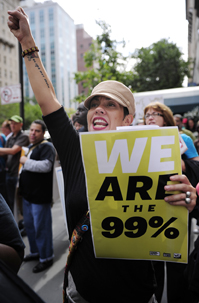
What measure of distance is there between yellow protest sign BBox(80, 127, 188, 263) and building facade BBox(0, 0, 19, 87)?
72.9 meters

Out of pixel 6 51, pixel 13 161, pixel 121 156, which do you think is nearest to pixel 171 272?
pixel 121 156

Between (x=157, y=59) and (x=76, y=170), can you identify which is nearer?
(x=76, y=170)

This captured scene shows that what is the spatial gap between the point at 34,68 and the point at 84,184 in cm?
64

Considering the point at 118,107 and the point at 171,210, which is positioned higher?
the point at 118,107

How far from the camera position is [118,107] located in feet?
4.79

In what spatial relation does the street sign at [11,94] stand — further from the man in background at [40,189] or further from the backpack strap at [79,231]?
the backpack strap at [79,231]

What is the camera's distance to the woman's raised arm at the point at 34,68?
1362mm

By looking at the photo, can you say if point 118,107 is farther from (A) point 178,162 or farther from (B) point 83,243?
(B) point 83,243

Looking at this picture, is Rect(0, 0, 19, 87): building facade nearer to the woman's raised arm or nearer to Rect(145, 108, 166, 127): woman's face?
Rect(145, 108, 166, 127): woman's face

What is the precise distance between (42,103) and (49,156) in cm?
246

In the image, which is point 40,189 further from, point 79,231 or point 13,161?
point 79,231

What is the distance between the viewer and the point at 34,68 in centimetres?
140

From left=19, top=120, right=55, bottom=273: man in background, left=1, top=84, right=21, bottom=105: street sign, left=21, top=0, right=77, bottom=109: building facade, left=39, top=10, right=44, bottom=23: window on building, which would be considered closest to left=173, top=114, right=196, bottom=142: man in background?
left=19, top=120, right=55, bottom=273: man in background

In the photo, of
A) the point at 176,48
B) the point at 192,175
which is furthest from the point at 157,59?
the point at 192,175
